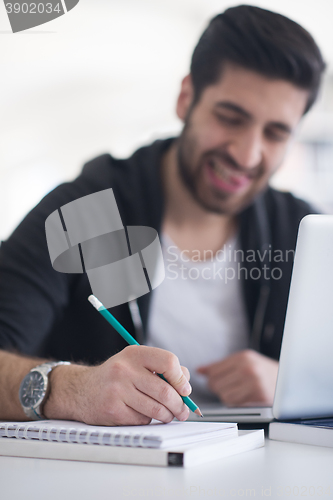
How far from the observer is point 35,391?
687mm

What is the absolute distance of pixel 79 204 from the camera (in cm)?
134

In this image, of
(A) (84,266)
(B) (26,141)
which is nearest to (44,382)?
(A) (84,266)

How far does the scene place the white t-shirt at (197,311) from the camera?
4.66ft

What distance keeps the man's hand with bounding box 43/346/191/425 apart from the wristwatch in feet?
0.32

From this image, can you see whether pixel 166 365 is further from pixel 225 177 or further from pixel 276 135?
pixel 276 135

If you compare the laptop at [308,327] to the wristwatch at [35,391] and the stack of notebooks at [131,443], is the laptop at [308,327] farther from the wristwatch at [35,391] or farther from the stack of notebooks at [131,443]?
the wristwatch at [35,391]

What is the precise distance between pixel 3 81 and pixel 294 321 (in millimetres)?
1698

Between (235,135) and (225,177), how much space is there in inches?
5.9

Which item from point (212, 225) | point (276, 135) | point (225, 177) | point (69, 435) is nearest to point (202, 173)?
point (225, 177)

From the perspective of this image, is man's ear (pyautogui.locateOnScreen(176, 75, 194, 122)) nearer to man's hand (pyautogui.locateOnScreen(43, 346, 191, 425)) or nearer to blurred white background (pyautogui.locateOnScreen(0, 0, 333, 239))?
blurred white background (pyautogui.locateOnScreen(0, 0, 333, 239))

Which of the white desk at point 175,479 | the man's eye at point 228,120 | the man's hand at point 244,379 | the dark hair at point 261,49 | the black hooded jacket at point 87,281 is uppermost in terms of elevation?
the dark hair at point 261,49

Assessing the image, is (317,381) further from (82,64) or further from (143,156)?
(82,64)

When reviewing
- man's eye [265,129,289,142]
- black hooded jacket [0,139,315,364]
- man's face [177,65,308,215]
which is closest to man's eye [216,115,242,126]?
man's face [177,65,308,215]

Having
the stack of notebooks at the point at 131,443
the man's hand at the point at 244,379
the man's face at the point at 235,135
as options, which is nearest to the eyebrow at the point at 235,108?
the man's face at the point at 235,135
